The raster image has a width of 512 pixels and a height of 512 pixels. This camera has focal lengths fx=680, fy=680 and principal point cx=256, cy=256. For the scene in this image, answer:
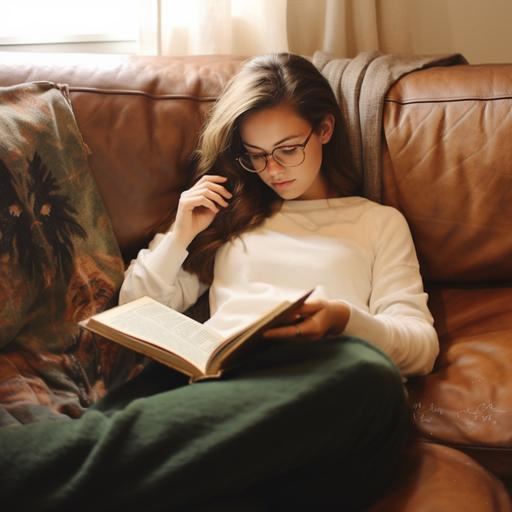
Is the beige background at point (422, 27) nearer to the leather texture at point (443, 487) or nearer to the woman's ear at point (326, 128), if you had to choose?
the woman's ear at point (326, 128)

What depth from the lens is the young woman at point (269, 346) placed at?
898 millimetres

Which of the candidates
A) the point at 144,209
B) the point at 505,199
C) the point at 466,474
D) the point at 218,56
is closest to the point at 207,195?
the point at 144,209

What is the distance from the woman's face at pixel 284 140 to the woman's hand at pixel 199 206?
94 mm

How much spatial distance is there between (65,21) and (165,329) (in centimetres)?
131

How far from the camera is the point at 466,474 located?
3.44 feet

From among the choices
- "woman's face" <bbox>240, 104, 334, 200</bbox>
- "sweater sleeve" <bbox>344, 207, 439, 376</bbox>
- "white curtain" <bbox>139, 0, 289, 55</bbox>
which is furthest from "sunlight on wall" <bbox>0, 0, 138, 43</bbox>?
"sweater sleeve" <bbox>344, 207, 439, 376</bbox>

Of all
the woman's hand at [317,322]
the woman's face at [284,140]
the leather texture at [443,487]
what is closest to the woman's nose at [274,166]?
the woman's face at [284,140]

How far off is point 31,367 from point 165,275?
313 millimetres

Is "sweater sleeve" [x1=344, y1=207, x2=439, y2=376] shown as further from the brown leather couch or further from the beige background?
the beige background

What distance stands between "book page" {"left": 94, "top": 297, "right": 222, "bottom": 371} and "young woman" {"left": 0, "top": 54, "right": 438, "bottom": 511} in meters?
0.08

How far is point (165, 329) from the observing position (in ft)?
3.74

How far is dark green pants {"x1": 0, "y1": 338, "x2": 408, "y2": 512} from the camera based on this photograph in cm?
89

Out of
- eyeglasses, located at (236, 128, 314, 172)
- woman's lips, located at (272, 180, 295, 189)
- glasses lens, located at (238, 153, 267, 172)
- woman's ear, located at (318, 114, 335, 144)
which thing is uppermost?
woman's ear, located at (318, 114, 335, 144)

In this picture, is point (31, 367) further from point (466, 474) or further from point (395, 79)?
point (395, 79)
